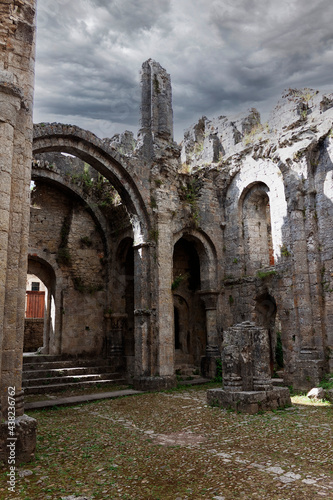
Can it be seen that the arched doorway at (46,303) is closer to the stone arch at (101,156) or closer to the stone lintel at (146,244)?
the stone lintel at (146,244)

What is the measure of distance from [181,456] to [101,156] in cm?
817

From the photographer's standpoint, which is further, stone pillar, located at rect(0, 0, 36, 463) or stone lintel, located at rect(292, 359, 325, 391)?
stone lintel, located at rect(292, 359, 325, 391)

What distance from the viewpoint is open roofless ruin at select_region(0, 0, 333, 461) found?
9938 mm

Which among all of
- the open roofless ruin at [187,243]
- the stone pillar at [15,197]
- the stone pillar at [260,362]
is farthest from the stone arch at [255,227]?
the stone pillar at [15,197]

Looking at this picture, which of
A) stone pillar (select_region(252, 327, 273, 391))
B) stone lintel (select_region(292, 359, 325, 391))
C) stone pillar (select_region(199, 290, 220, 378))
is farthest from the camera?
stone pillar (select_region(199, 290, 220, 378))

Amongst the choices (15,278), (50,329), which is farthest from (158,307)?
(15,278)

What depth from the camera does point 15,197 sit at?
484 centimetres

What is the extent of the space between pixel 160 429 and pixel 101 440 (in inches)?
40.9

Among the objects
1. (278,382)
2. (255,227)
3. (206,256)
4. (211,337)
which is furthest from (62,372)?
(255,227)

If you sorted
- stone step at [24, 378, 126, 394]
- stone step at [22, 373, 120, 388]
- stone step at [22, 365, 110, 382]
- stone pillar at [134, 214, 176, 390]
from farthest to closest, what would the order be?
stone step at [22, 365, 110, 382]
stone pillar at [134, 214, 176, 390]
stone step at [22, 373, 120, 388]
stone step at [24, 378, 126, 394]

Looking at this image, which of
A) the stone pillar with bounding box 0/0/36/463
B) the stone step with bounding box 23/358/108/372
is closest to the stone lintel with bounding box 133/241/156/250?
the stone step with bounding box 23/358/108/372

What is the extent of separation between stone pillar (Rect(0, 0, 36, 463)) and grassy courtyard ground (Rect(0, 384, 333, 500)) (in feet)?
2.22

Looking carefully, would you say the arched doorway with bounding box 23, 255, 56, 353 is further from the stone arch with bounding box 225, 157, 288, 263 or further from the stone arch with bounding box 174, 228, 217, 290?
the stone arch with bounding box 225, 157, 288, 263

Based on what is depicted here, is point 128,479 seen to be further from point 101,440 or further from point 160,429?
point 160,429
